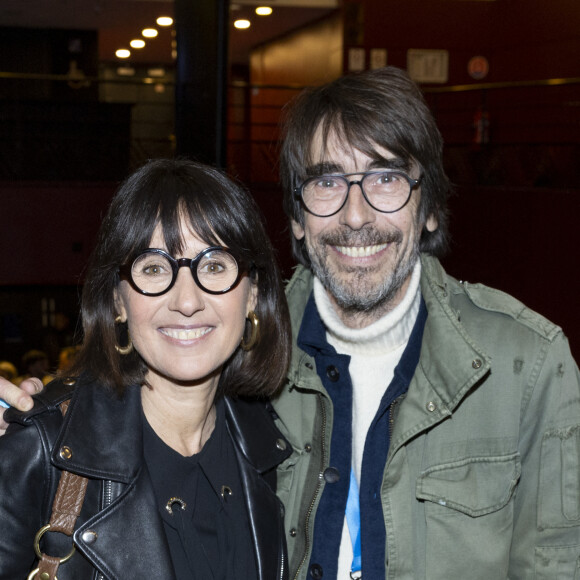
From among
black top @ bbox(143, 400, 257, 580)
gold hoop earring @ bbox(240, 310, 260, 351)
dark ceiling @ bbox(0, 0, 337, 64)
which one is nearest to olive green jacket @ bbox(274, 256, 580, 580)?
black top @ bbox(143, 400, 257, 580)

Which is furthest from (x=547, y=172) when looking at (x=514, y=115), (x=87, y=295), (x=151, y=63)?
(x=151, y=63)

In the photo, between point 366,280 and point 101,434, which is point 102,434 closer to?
point 101,434

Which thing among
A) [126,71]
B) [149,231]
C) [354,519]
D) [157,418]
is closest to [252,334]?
[157,418]

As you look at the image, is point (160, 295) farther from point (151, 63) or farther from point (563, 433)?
point (151, 63)

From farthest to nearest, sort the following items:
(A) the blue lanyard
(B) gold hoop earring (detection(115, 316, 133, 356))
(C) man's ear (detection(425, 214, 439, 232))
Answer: (C) man's ear (detection(425, 214, 439, 232)) → (A) the blue lanyard → (B) gold hoop earring (detection(115, 316, 133, 356))

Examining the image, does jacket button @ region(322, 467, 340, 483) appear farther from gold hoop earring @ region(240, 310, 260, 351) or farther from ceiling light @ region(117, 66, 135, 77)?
ceiling light @ region(117, 66, 135, 77)

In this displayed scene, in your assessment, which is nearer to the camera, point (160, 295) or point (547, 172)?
point (160, 295)

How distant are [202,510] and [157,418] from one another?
25 cm

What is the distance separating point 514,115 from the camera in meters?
11.2

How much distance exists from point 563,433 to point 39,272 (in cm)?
758

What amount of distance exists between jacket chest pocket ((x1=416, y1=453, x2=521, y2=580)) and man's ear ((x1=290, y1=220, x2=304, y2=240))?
813mm

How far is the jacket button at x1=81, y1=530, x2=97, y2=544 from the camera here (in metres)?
1.59

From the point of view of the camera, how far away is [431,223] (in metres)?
2.32

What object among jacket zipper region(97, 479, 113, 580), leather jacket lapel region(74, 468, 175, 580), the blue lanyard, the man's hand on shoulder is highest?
the man's hand on shoulder
